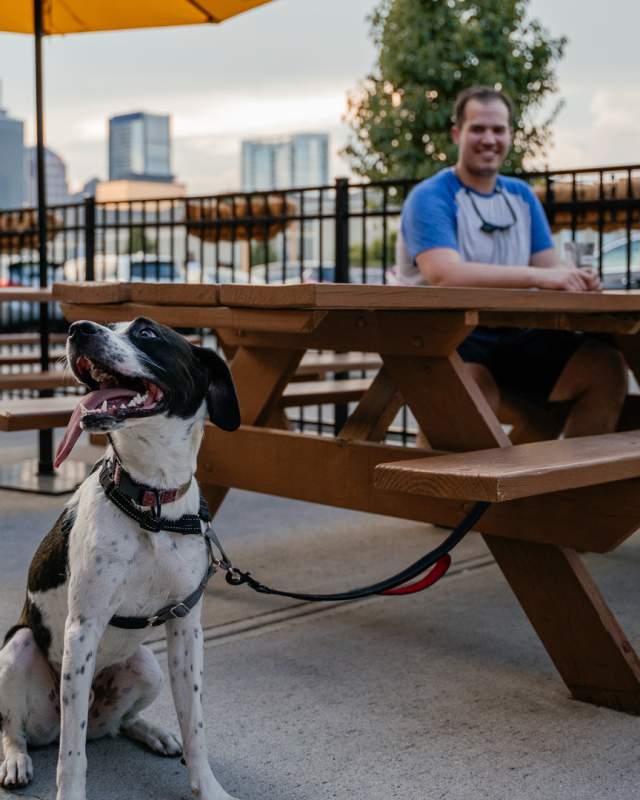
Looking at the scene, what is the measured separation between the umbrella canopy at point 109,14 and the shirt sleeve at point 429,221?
247 cm

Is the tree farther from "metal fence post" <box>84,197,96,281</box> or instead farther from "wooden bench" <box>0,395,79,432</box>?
"wooden bench" <box>0,395,79,432</box>

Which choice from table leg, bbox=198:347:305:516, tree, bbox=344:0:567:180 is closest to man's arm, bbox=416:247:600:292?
table leg, bbox=198:347:305:516

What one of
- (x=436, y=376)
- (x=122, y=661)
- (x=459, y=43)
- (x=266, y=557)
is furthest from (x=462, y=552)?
(x=459, y=43)

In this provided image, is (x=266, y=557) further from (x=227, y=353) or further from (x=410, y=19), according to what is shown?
(x=410, y=19)

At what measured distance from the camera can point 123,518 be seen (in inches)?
98.0

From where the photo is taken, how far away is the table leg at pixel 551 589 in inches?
127

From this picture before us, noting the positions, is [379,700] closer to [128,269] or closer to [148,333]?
[148,333]

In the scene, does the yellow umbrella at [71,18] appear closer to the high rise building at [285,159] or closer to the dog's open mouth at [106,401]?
the dog's open mouth at [106,401]

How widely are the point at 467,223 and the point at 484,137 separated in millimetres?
402

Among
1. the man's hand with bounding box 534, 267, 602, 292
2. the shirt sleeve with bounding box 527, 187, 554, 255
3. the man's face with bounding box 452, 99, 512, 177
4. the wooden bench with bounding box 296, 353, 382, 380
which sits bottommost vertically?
the wooden bench with bounding box 296, 353, 382, 380

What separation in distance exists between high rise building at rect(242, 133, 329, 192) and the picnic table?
165647 millimetres

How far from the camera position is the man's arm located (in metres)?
4.38

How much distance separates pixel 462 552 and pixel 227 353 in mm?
1395

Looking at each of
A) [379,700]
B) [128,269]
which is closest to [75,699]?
[379,700]
